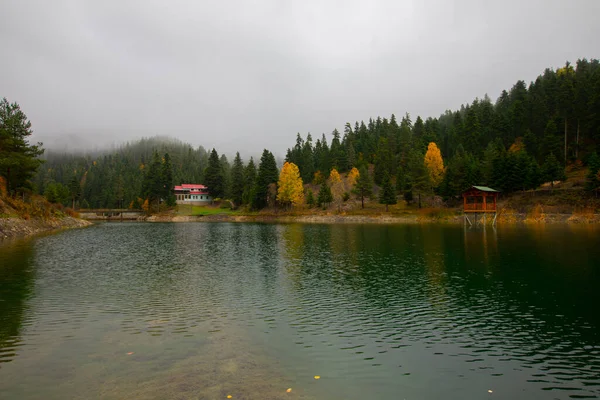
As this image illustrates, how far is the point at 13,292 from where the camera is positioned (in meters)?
18.9

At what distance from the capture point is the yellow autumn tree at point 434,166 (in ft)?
305

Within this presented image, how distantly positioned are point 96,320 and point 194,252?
2179cm

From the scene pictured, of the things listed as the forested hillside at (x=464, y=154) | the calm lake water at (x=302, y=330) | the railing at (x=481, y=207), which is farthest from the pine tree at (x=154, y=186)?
the railing at (x=481, y=207)

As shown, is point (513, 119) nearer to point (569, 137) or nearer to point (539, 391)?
point (569, 137)

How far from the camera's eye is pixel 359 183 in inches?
3654

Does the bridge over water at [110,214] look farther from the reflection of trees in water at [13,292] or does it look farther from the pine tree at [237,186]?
the reflection of trees in water at [13,292]

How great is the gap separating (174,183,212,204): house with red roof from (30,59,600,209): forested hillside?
18.7 feet

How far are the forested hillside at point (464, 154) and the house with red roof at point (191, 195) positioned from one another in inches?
224

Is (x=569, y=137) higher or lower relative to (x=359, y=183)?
higher

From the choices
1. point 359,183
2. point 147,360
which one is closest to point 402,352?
point 147,360

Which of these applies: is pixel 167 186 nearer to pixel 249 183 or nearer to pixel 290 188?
pixel 249 183

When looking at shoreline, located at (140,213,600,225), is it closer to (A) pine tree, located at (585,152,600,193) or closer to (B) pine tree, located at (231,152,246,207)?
(A) pine tree, located at (585,152,600,193)

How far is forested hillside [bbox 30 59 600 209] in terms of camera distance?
78000 millimetres

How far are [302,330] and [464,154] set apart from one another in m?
90.4
